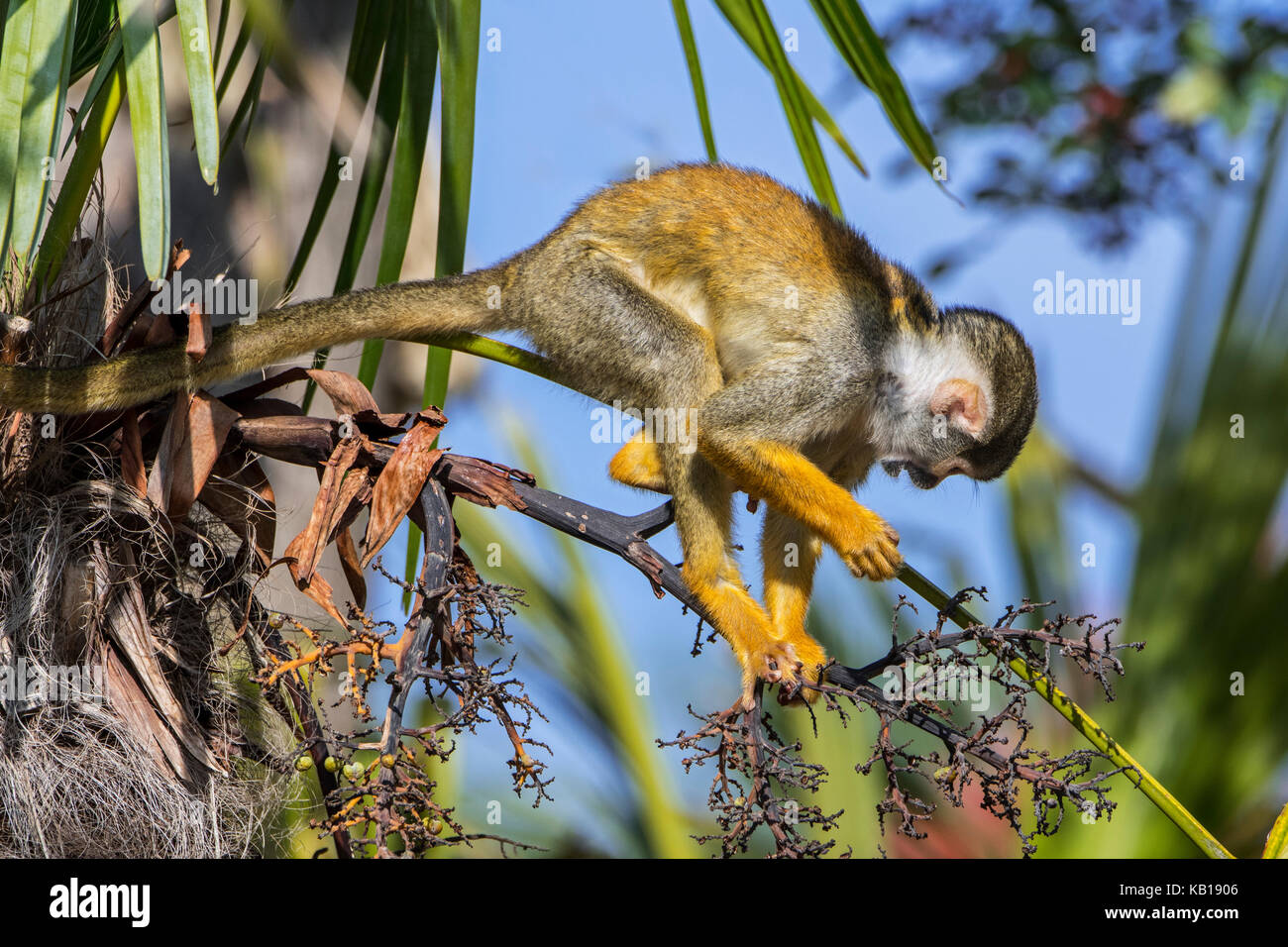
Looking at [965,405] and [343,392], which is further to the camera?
[965,405]

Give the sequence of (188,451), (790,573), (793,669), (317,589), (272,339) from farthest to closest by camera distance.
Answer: (790,573), (272,339), (793,669), (188,451), (317,589)

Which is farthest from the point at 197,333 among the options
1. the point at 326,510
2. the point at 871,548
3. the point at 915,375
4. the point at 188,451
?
the point at 915,375

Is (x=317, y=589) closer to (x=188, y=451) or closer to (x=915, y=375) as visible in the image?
(x=188, y=451)

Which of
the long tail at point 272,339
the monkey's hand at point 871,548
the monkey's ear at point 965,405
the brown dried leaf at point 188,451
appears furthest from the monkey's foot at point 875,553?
the brown dried leaf at point 188,451

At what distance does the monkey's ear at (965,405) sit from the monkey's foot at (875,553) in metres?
0.41

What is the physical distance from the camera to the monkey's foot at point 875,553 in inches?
87.4

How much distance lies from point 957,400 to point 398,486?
1450 millimetres

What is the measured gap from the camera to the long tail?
1.80 m

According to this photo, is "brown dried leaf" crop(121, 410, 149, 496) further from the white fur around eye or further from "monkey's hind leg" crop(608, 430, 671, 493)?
the white fur around eye

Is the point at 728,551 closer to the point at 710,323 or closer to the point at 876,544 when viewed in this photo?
the point at 876,544

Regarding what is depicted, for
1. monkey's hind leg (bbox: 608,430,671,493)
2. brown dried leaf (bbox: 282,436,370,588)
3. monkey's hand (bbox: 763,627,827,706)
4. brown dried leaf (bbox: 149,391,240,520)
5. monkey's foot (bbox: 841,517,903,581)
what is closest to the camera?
brown dried leaf (bbox: 282,436,370,588)

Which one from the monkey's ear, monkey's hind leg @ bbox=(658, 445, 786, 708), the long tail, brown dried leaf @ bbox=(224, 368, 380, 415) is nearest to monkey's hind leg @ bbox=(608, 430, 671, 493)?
monkey's hind leg @ bbox=(658, 445, 786, 708)

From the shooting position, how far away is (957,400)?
2.54 m

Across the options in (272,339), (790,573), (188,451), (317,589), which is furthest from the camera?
(790,573)
